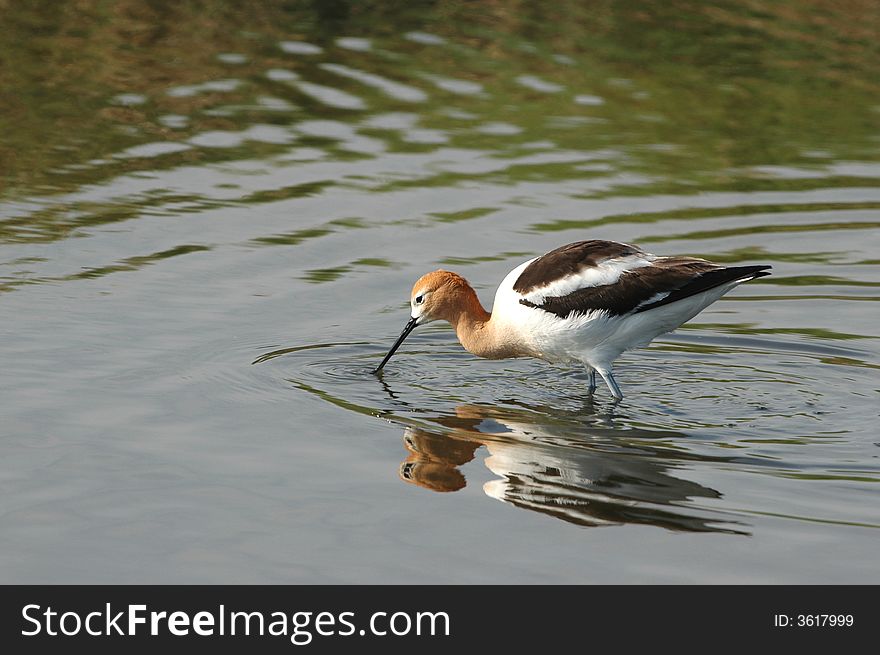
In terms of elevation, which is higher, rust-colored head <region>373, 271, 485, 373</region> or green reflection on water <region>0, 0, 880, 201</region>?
green reflection on water <region>0, 0, 880, 201</region>

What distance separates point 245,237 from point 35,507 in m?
5.78

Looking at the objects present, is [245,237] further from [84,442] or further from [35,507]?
[35,507]

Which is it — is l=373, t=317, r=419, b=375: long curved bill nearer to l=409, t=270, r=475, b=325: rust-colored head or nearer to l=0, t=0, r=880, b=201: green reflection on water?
l=409, t=270, r=475, b=325: rust-colored head

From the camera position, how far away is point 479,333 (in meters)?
11.0

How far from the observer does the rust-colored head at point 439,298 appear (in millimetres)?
Answer: 11125

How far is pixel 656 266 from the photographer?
1048 centimetres

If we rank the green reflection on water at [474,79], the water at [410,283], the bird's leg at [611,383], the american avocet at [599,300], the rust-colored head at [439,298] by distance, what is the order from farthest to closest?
1. the green reflection on water at [474,79]
2. the rust-colored head at [439,298]
3. the bird's leg at [611,383]
4. the american avocet at [599,300]
5. the water at [410,283]

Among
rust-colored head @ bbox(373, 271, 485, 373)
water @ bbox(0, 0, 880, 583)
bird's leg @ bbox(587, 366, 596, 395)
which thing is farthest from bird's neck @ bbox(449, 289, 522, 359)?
bird's leg @ bbox(587, 366, 596, 395)

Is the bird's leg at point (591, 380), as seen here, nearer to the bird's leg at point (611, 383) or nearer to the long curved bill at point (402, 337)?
the bird's leg at point (611, 383)

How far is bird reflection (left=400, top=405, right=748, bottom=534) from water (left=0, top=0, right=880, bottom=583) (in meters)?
0.03

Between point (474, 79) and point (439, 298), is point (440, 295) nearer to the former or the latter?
point (439, 298)

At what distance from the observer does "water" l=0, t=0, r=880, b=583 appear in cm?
801

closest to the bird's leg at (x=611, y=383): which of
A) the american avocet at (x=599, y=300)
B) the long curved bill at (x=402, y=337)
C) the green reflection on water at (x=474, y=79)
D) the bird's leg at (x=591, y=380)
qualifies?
the american avocet at (x=599, y=300)

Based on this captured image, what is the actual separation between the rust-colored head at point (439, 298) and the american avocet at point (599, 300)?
33cm
